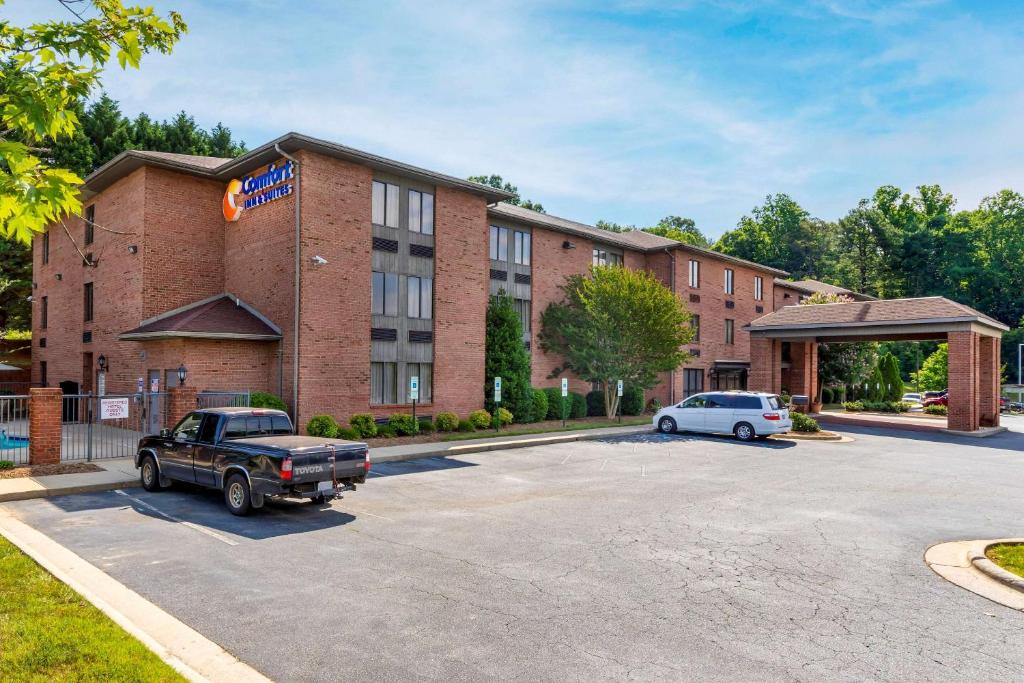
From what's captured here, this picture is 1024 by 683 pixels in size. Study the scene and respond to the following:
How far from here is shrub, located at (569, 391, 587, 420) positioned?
30.9m

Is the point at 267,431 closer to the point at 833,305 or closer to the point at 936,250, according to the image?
the point at 833,305

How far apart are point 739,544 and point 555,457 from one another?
9373mm

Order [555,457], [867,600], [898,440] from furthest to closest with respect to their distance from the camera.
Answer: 1. [898,440]
2. [555,457]
3. [867,600]

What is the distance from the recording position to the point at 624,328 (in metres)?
28.8

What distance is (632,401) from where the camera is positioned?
1283 inches

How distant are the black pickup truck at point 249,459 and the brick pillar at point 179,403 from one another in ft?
12.1

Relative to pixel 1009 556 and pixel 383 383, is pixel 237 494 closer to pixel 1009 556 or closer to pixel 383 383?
pixel 1009 556

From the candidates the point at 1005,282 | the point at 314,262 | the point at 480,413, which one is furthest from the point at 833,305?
the point at 1005,282

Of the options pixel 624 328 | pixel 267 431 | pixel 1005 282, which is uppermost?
pixel 1005 282

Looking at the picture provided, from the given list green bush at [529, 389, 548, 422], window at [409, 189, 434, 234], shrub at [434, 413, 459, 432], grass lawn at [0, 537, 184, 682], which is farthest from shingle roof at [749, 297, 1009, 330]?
grass lawn at [0, 537, 184, 682]

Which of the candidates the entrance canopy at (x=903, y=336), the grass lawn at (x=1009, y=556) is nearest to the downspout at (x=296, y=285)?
the grass lawn at (x=1009, y=556)

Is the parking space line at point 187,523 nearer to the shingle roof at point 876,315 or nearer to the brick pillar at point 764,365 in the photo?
the brick pillar at point 764,365

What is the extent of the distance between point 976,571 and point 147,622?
964 centimetres

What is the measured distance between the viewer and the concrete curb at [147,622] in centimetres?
525
